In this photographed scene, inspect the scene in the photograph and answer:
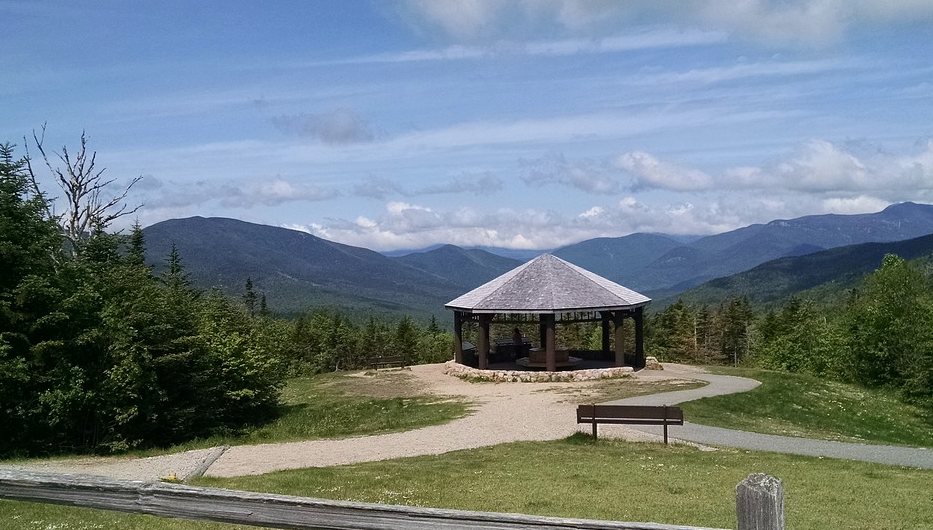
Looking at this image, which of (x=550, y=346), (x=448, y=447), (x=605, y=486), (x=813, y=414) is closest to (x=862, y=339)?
(x=813, y=414)

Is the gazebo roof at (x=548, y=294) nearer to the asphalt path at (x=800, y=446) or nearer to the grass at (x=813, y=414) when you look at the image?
the grass at (x=813, y=414)

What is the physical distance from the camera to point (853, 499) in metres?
10.8

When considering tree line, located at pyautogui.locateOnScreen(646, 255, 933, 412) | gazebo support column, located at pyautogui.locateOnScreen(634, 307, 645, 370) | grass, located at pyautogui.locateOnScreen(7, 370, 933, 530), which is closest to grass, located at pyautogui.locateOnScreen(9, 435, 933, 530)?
grass, located at pyautogui.locateOnScreen(7, 370, 933, 530)

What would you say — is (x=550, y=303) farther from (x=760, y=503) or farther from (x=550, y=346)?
(x=760, y=503)

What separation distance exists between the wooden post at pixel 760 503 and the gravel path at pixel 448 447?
12.4m

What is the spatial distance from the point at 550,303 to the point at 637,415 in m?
15.3

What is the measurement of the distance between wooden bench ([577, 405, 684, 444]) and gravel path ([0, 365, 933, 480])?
0.86 metres

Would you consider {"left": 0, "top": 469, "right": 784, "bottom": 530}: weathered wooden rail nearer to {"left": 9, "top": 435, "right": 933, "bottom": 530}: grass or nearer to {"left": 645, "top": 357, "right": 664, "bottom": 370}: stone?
{"left": 9, "top": 435, "right": 933, "bottom": 530}: grass

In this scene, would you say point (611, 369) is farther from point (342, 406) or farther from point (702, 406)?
point (342, 406)

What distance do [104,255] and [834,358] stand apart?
5333cm

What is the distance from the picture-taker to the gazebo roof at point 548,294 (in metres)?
32.8

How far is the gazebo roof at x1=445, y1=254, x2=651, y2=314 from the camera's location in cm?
3281

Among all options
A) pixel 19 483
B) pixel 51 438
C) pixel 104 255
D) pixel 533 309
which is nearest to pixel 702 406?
pixel 533 309

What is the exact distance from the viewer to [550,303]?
3269cm
